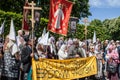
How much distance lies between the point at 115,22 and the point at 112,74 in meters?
74.1

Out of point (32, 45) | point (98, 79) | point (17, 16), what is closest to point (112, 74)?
point (98, 79)

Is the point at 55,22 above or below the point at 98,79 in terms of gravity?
above

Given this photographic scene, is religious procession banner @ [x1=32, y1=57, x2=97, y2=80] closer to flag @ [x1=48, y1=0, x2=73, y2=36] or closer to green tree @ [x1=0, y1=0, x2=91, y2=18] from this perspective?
flag @ [x1=48, y1=0, x2=73, y2=36]

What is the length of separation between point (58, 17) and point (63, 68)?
1.92 m

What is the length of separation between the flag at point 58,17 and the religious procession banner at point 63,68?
48.2 inches

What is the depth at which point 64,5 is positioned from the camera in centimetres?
1694

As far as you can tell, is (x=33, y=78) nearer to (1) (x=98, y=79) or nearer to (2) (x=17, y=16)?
(1) (x=98, y=79)

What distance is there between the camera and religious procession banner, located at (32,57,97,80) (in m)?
14.2

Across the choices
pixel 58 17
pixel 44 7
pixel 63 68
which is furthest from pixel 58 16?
pixel 44 7

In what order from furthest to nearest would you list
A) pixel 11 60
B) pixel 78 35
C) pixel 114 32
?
pixel 114 32 < pixel 78 35 < pixel 11 60

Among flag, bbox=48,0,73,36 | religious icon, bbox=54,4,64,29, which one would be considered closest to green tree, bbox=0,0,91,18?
flag, bbox=48,0,73,36

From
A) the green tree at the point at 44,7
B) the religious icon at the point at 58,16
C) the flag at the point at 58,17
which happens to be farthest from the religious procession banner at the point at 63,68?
the green tree at the point at 44,7

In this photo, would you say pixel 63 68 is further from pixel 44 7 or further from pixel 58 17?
pixel 44 7

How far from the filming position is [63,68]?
607 inches
